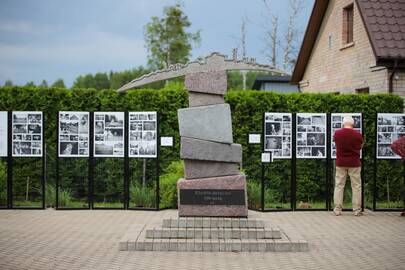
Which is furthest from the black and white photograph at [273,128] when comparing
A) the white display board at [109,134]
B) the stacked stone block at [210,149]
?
the stacked stone block at [210,149]

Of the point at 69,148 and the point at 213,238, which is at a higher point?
the point at 69,148

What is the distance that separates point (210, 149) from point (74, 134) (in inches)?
177

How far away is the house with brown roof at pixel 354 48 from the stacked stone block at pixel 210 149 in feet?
25.3

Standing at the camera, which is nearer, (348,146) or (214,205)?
(214,205)

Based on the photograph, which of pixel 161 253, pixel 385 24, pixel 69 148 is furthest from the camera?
pixel 385 24

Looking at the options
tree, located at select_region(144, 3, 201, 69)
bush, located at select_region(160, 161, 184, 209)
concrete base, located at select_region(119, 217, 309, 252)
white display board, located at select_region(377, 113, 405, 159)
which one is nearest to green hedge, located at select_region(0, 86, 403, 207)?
bush, located at select_region(160, 161, 184, 209)

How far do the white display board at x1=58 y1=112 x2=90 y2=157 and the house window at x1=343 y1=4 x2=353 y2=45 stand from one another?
9.99 metres

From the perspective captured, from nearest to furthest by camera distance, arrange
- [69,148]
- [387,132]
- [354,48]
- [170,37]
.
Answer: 1. [69,148]
2. [387,132]
3. [354,48]
4. [170,37]

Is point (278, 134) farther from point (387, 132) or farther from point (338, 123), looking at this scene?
point (387, 132)

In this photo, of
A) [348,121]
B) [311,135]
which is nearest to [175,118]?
[311,135]

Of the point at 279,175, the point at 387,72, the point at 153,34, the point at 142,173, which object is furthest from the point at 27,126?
the point at 153,34

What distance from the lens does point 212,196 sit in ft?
31.7

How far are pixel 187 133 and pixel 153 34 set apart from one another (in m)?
27.3

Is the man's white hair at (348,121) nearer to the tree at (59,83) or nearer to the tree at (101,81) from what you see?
the tree at (59,83)
